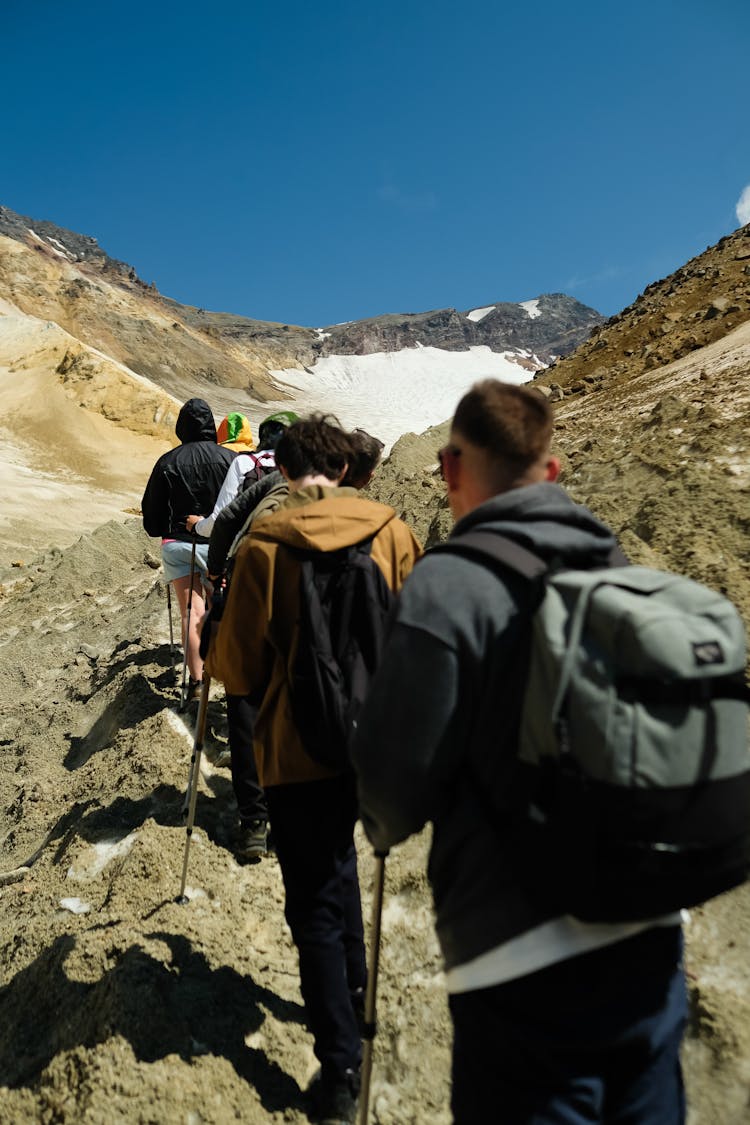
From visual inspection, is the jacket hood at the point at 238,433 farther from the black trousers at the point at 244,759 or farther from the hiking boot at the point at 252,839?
the hiking boot at the point at 252,839

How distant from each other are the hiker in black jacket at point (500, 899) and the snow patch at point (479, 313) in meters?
159

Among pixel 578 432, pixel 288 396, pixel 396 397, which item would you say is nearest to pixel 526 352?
pixel 396 397

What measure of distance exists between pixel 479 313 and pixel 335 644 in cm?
16700

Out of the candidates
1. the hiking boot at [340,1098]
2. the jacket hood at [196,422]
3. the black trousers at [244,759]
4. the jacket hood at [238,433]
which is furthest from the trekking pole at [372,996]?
the jacket hood at [238,433]

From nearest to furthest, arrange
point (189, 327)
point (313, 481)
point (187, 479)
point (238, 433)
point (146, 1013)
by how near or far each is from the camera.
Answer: point (313, 481)
point (146, 1013)
point (187, 479)
point (238, 433)
point (189, 327)

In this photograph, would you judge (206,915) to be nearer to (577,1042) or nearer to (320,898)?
(320,898)

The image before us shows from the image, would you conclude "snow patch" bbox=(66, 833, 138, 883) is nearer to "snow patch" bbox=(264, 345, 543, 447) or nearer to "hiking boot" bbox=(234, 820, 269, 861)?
"hiking boot" bbox=(234, 820, 269, 861)

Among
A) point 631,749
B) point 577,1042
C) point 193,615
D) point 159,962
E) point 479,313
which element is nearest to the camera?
point 631,749

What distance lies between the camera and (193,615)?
5105 mm

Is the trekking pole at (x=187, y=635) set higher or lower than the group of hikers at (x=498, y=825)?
lower

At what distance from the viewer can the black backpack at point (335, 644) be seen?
7.07ft

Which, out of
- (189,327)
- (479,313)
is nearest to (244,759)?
(189,327)

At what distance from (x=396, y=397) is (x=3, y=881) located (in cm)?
8668

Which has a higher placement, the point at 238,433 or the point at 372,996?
the point at 238,433
